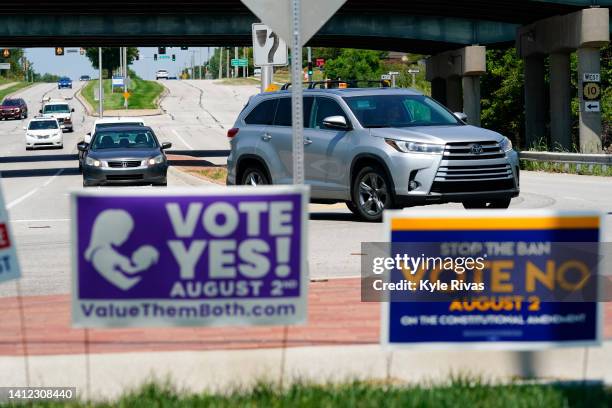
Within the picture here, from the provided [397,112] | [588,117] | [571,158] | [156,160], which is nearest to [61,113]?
[588,117]

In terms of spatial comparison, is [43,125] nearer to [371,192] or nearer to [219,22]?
[219,22]

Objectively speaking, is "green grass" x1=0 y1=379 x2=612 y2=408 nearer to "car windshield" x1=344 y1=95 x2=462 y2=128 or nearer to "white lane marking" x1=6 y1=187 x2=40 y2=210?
"car windshield" x1=344 y1=95 x2=462 y2=128

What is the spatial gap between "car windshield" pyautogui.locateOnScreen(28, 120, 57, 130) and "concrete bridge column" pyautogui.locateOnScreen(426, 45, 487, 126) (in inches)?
770

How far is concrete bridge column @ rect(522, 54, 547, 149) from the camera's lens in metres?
45.5

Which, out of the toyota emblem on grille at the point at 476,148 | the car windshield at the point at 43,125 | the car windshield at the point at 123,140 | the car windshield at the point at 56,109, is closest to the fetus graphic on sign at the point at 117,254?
the toyota emblem on grille at the point at 476,148

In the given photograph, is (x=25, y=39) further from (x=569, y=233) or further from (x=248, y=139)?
(x=569, y=233)

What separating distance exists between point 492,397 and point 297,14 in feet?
14.5

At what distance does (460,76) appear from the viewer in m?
53.8

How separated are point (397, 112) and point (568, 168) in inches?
705

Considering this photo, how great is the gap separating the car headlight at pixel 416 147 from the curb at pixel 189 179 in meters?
12.9

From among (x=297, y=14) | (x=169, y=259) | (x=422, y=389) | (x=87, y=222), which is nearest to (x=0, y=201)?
(x=87, y=222)

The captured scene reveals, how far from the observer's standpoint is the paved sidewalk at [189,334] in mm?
7684

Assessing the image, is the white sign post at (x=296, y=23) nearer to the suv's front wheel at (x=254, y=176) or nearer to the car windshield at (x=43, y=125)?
the suv's front wheel at (x=254, y=176)

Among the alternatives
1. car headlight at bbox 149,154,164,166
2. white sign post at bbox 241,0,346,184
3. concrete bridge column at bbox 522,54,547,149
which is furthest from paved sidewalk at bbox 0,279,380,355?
concrete bridge column at bbox 522,54,547,149
